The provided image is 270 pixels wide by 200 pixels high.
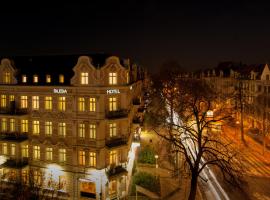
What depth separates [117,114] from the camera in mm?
29500

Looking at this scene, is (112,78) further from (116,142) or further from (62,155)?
(62,155)

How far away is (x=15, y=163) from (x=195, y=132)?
66.9 ft

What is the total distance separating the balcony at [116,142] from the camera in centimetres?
2930

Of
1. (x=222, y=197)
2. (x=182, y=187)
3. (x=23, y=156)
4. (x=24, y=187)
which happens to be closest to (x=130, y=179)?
(x=182, y=187)

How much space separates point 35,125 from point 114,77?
1085cm

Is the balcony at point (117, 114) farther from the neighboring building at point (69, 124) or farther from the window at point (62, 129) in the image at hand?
the window at point (62, 129)

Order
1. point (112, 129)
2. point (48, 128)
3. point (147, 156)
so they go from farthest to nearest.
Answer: point (147, 156)
point (48, 128)
point (112, 129)

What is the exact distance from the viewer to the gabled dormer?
103 ft

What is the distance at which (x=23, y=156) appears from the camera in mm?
31828

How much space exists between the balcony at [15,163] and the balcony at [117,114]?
37.6ft

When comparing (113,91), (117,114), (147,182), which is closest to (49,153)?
(117,114)

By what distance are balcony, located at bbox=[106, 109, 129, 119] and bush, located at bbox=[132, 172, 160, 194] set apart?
305 inches

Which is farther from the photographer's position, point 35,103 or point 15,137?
point 15,137

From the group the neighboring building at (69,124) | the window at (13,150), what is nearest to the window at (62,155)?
the neighboring building at (69,124)
